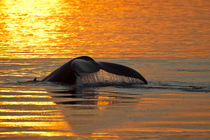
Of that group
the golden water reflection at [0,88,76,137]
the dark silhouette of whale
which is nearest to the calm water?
the golden water reflection at [0,88,76,137]

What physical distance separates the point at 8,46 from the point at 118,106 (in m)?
12.9

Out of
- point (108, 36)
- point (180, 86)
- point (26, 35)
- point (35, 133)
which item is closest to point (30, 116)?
point (35, 133)

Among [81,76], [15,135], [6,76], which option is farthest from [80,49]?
[15,135]

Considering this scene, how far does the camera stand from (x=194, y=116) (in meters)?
8.94

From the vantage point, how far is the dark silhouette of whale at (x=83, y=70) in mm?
11000

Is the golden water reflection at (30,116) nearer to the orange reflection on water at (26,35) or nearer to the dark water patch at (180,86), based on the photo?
the dark water patch at (180,86)

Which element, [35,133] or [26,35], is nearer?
[35,133]

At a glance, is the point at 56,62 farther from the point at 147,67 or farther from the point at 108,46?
the point at 108,46

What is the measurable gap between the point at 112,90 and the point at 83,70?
3.17ft

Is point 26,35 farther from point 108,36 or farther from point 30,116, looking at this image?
point 30,116

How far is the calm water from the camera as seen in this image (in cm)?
797

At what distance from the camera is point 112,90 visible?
1169cm

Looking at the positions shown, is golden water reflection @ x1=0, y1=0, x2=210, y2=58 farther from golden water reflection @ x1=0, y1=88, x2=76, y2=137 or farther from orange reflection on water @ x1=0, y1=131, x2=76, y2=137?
orange reflection on water @ x1=0, y1=131, x2=76, y2=137

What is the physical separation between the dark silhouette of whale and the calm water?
32cm
